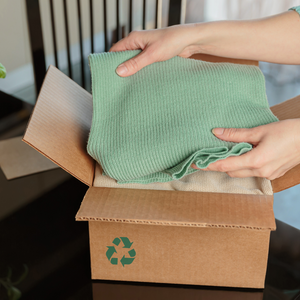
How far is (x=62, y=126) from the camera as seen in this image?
586 millimetres

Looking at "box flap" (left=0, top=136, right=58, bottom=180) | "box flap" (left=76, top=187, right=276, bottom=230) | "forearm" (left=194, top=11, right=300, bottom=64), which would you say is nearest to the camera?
"box flap" (left=76, top=187, right=276, bottom=230)

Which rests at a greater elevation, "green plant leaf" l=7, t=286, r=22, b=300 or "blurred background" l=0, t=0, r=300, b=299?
"blurred background" l=0, t=0, r=300, b=299

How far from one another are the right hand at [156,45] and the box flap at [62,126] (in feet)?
0.40

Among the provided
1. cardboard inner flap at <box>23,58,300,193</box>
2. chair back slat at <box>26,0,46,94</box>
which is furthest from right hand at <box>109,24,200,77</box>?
chair back slat at <box>26,0,46,94</box>

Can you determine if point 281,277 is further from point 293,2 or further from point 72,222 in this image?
point 293,2

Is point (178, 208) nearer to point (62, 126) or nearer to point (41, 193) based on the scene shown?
point (62, 126)

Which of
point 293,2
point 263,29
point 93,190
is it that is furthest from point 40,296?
point 293,2

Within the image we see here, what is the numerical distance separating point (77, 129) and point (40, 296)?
0.30 m

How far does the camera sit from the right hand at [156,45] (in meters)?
0.64

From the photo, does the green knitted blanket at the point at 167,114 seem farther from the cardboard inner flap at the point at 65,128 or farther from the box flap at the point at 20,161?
the box flap at the point at 20,161

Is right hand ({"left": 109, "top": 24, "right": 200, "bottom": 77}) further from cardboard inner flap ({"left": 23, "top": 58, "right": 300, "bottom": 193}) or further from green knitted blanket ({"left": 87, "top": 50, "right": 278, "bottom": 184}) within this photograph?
cardboard inner flap ({"left": 23, "top": 58, "right": 300, "bottom": 193})

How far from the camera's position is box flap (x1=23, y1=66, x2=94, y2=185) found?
1.68 ft

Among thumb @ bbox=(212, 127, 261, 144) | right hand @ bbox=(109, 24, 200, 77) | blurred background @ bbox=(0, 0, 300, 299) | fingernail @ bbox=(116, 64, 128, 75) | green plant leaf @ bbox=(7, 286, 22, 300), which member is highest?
right hand @ bbox=(109, 24, 200, 77)

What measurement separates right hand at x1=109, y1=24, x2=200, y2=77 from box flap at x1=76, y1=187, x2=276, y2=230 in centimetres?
24
